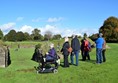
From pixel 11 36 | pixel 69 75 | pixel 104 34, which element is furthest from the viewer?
pixel 11 36

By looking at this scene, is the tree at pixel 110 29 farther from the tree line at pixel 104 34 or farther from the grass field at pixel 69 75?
the grass field at pixel 69 75

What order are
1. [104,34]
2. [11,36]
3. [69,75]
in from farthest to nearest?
1. [11,36]
2. [104,34]
3. [69,75]

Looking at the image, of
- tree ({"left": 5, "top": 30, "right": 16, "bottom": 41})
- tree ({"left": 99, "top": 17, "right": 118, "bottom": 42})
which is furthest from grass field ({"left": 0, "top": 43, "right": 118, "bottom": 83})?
tree ({"left": 5, "top": 30, "right": 16, "bottom": 41})

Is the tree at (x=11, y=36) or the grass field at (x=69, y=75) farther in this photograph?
the tree at (x=11, y=36)

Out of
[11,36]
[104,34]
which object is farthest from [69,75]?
[11,36]

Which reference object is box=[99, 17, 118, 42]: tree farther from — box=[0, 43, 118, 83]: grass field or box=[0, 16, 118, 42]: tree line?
box=[0, 43, 118, 83]: grass field

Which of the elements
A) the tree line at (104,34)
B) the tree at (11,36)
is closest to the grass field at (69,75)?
the tree line at (104,34)

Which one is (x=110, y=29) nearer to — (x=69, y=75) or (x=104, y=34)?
(x=104, y=34)

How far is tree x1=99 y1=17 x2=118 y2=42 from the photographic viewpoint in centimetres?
10362

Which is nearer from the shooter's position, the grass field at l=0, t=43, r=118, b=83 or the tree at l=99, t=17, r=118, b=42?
the grass field at l=0, t=43, r=118, b=83

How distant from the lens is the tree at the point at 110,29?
340ft

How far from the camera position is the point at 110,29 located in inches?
4215

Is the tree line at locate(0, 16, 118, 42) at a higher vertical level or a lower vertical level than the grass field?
higher

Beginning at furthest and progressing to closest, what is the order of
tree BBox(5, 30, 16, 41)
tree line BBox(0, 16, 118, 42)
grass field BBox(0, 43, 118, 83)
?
tree BBox(5, 30, 16, 41)
tree line BBox(0, 16, 118, 42)
grass field BBox(0, 43, 118, 83)
